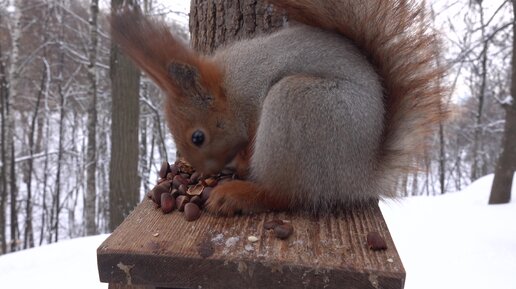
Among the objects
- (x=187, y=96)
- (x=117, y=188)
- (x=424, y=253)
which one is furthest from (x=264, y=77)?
(x=117, y=188)

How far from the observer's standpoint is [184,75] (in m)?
1.22

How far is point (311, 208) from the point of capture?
118 centimetres

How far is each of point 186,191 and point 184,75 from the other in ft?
1.06

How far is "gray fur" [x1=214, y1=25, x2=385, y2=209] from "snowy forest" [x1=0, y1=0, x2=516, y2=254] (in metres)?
0.30

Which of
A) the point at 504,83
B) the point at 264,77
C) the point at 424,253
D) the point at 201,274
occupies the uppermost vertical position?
the point at 504,83

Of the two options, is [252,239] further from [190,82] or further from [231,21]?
[231,21]

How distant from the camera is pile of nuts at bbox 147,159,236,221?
116 cm

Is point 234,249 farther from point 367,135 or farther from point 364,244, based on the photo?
point 367,135

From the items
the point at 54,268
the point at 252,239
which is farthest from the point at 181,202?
the point at 54,268

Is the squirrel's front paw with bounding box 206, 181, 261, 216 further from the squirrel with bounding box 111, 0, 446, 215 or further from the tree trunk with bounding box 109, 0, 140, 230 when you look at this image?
the tree trunk with bounding box 109, 0, 140, 230

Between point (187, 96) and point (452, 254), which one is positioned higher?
point (187, 96)

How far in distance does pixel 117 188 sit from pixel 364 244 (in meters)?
3.65

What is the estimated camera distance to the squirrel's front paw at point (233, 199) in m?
1.13

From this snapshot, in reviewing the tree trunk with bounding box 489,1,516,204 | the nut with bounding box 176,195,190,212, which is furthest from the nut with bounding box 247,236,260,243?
the tree trunk with bounding box 489,1,516,204
